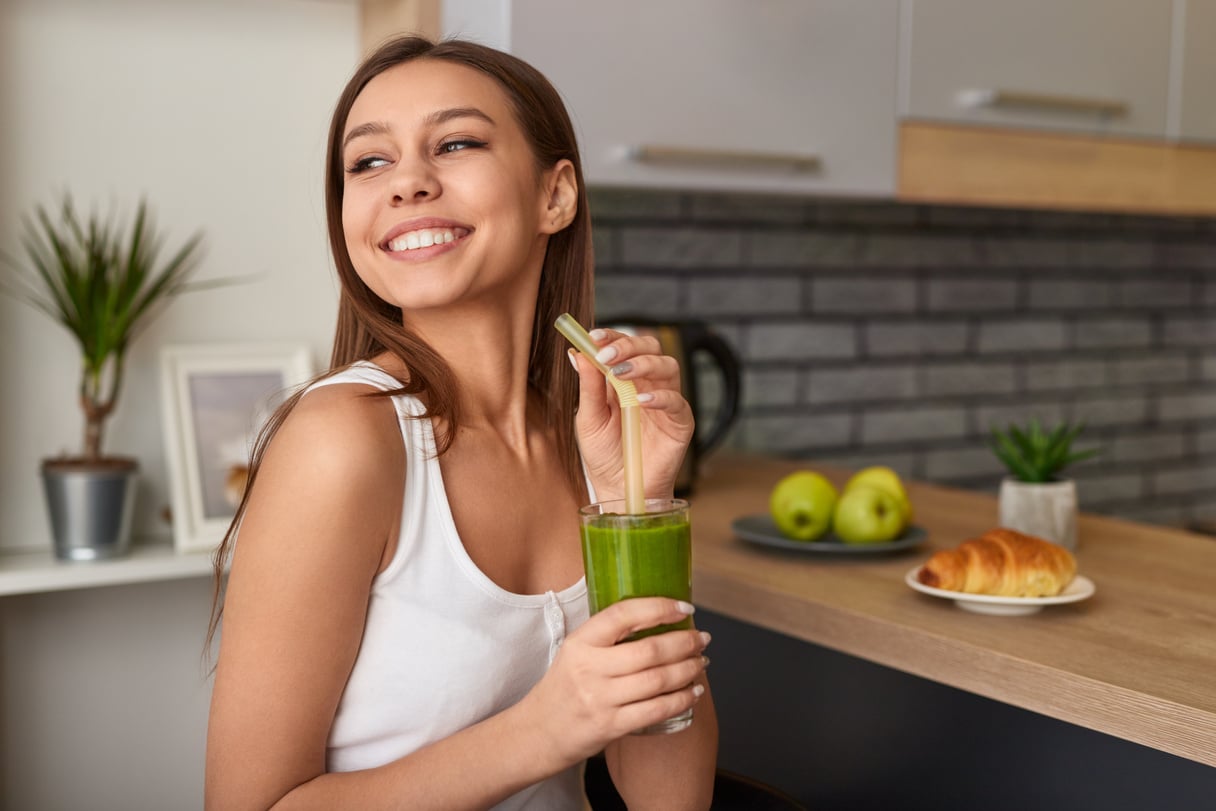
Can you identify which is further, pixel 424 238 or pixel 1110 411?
pixel 1110 411

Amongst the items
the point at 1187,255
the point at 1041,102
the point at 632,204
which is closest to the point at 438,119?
the point at 632,204

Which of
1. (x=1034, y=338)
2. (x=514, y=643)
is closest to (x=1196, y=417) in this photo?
(x=1034, y=338)

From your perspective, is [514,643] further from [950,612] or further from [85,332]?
[85,332]

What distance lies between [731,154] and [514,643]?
1131 mm

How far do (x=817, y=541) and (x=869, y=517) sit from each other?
9 cm

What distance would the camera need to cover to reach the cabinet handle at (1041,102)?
7.34 feet

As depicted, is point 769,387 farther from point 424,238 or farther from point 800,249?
point 424,238

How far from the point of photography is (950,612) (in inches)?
56.0

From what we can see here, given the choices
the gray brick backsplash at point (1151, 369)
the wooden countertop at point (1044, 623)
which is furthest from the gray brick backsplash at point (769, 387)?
the gray brick backsplash at point (1151, 369)

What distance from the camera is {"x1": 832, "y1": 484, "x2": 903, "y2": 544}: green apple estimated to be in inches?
66.9

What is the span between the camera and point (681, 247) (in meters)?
2.54

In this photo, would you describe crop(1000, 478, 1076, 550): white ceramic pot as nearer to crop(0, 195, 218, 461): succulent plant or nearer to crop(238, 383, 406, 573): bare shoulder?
crop(238, 383, 406, 573): bare shoulder

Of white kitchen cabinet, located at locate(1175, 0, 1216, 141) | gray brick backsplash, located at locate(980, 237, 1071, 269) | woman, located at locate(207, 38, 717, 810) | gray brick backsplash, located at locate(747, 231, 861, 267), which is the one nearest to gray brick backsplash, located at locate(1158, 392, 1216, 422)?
gray brick backsplash, located at locate(980, 237, 1071, 269)

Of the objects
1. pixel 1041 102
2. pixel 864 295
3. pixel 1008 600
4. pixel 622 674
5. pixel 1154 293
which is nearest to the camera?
pixel 622 674
